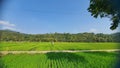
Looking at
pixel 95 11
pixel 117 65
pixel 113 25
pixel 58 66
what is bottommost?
pixel 58 66

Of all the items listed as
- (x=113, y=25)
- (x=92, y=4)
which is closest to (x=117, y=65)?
(x=113, y=25)

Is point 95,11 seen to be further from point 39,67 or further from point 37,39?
point 37,39

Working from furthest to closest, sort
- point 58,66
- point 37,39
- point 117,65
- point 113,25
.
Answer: point 37,39, point 113,25, point 58,66, point 117,65

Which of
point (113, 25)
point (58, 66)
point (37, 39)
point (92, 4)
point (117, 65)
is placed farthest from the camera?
point (37, 39)

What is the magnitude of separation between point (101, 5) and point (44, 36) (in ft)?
99.1

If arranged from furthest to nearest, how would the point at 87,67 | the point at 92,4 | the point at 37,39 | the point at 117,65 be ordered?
the point at 37,39 < the point at 92,4 < the point at 87,67 < the point at 117,65

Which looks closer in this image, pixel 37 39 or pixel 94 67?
pixel 94 67

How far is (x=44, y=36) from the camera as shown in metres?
38.8

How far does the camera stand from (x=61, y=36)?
39.7 metres

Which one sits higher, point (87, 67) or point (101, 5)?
point (101, 5)

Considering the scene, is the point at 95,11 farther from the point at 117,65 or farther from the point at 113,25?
the point at 117,65

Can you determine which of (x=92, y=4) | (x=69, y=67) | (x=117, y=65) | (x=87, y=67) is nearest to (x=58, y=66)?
(x=69, y=67)

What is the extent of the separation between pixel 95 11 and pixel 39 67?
3.96 metres

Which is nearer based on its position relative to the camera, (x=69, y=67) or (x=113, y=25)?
(x=69, y=67)
